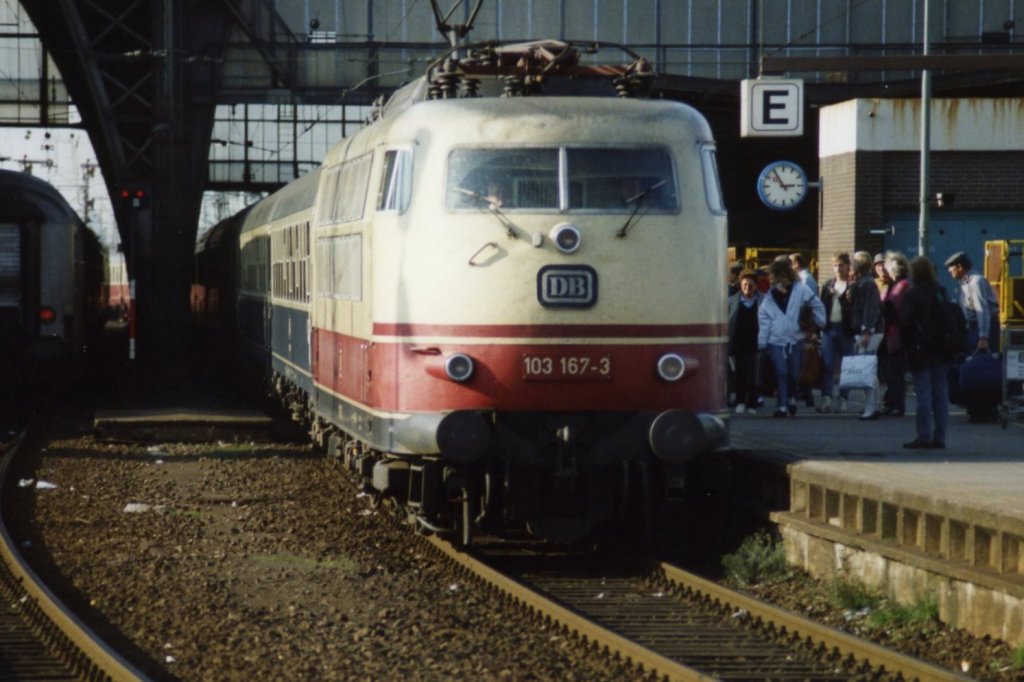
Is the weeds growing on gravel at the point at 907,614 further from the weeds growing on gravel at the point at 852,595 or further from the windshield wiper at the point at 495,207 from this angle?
the windshield wiper at the point at 495,207

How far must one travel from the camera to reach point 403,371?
11.1 meters

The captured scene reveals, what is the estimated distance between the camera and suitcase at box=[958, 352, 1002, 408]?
54.2 ft

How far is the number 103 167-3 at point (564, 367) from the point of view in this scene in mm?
10945

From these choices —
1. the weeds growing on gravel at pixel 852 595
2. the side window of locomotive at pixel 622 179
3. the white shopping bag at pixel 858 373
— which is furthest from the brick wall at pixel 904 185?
the weeds growing on gravel at pixel 852 595

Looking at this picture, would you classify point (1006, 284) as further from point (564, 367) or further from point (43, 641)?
point (43, 641)

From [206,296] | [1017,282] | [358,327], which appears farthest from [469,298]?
[206,296]

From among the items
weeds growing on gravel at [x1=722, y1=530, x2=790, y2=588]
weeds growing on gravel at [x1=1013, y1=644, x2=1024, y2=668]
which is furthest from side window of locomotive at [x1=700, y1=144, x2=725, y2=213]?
weeds growing on gravel at [x1=1013, y1=644, x2=1024, y2=668]

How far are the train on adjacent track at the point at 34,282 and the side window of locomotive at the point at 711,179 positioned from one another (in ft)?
42.3

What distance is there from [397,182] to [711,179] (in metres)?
2.00

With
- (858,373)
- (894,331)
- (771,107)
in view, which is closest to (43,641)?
Answer: (894,331)

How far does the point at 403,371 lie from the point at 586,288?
1249 mm

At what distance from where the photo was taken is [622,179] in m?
11.2

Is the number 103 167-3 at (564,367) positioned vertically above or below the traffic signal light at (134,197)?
below

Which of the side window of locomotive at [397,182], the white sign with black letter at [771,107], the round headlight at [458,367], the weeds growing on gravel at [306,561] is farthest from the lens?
the white sign with black letter at [771,107]
